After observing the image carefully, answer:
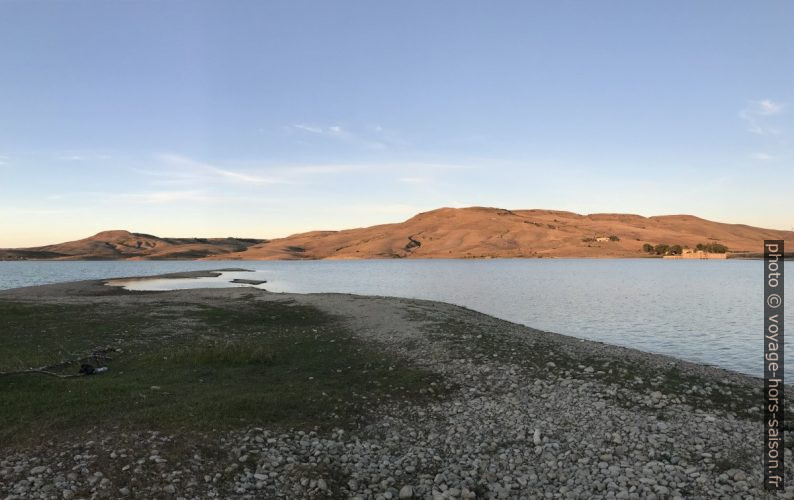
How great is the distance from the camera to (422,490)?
11312mm

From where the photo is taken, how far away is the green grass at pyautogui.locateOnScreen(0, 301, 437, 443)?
1463 centimetres

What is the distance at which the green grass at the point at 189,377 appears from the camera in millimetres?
14633

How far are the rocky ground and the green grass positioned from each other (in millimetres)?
1107

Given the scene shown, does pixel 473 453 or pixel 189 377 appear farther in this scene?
pixel 189 377

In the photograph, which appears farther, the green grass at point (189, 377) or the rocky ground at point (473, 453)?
the green grass at point (189, 377)

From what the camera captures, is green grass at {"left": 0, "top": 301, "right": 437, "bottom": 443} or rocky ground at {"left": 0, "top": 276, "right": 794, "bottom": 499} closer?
rocky ground at {"left": 0, "top": 276, "right": 794, "bottom": 499}

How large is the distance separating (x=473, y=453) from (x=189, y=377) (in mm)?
12097

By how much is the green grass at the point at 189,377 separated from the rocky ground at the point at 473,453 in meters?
1.11

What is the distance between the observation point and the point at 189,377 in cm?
1978

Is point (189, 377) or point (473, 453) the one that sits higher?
point (189, 377)

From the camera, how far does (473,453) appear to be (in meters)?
13.4

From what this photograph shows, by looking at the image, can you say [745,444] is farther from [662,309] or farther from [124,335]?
[662,309]

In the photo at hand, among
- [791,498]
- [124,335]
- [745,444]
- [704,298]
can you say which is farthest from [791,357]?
[704,298]

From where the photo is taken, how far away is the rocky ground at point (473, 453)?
11.1 m
